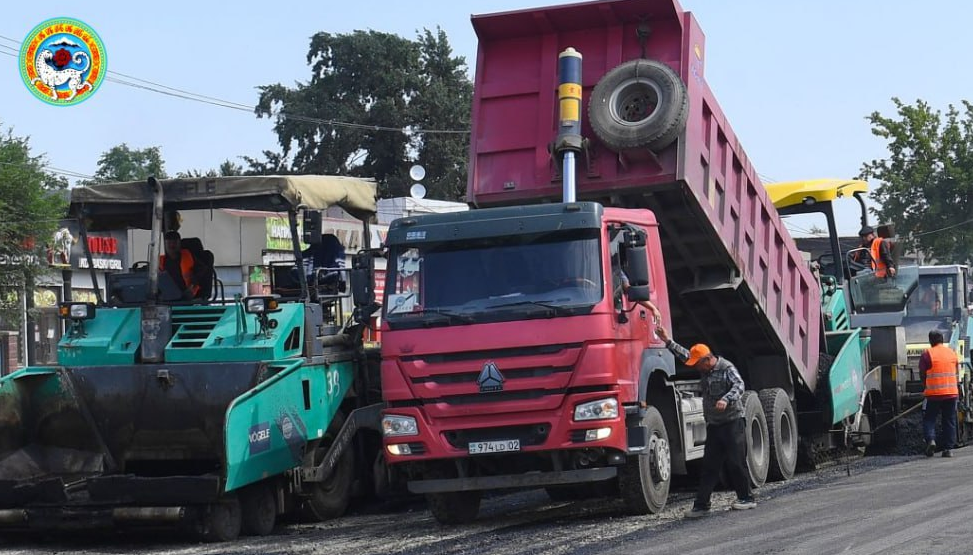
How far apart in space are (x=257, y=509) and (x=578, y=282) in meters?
3.34

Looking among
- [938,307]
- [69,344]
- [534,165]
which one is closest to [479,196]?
[534,165]

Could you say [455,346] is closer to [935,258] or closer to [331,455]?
[331,455]

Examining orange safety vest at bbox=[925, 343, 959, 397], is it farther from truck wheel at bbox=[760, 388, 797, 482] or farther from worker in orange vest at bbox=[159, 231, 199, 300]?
worker in orange vest at bbox=[159, 231, 199, 300]

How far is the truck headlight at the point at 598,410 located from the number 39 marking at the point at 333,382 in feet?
8.84

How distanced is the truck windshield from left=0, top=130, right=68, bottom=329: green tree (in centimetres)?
1812

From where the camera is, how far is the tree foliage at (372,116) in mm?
56500

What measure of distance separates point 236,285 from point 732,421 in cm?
448

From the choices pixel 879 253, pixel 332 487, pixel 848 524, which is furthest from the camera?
pixel 879 253

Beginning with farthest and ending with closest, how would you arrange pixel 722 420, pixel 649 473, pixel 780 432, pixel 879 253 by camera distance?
pixel 879 253
pixel 780 432
pixel 722 420
pixel 649 473

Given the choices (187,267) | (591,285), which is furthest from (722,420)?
(187,267)

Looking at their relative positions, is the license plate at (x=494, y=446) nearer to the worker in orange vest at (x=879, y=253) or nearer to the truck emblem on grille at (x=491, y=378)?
the truck emblem on grille at (x=491, y=378)

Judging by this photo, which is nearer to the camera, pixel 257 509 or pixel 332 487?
pixel 257 509

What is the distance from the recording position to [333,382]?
12.0m

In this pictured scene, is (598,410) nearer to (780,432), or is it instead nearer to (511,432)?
(511,432)
